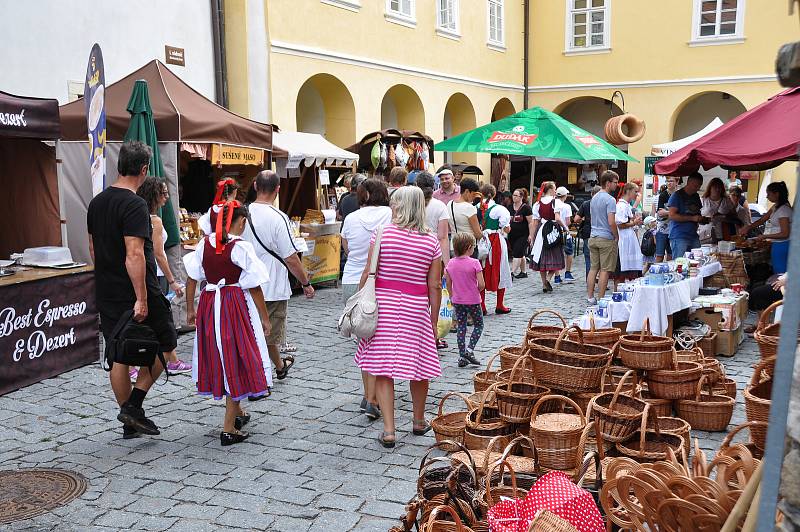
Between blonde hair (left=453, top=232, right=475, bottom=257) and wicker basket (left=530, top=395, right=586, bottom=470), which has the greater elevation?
blonde hair (left=453, top=232, right=475, bottom=257)

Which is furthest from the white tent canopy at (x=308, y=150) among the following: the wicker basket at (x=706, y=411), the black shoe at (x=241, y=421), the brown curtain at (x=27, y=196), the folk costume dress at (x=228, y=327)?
the wicker basket at (x=706, y=411)

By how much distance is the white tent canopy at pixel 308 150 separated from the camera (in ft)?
38.5

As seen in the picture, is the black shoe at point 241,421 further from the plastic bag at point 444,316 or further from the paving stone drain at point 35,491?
the plastic bag at point 444,316

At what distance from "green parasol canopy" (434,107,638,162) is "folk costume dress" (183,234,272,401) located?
271 inches

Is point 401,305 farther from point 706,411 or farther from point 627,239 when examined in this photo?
point 627,239

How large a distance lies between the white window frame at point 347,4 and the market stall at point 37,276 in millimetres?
8799

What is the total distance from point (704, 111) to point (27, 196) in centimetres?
2208

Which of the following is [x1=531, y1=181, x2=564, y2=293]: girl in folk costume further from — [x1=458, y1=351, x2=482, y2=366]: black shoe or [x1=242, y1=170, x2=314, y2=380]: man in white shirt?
[x1=242, y1=170, x2=314, y2=380]: man in white shirt

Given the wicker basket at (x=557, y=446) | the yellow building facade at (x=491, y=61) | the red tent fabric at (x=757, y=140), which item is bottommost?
the wicker basket at (x=557, y=446)

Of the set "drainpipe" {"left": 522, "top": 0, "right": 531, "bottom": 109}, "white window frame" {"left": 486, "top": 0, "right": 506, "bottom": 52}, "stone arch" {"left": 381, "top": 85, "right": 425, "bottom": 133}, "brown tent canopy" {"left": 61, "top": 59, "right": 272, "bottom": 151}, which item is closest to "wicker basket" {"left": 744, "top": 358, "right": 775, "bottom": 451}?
"brown tent canopy" {"left": 61, "top": 59, "right": 272, "bottom": 151}

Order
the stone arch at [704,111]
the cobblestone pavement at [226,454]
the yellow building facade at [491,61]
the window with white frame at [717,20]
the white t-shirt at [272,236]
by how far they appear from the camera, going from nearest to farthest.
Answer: the cobblestone pavement at [226,454] → the white t-shirt at [272,236] → the yellow building facade at [491,61] → the window with white frame at [717,20] → the stone arch at [704,111]

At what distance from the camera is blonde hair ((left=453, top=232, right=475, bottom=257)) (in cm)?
732

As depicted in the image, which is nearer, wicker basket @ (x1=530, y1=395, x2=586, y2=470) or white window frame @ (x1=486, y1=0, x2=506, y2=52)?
wicker basket @ (x1=530, y1=395, x2=586, y2=470)

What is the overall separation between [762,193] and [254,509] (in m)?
A: 17.7
